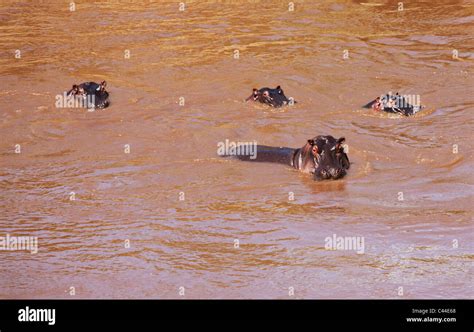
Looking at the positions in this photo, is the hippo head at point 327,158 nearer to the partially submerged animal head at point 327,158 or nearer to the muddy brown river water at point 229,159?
the partially submerged animal head at point 327,158

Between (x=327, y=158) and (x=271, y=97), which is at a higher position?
(x=271, y=97)

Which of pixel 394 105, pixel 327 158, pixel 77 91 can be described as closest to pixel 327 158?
pixel 327 158

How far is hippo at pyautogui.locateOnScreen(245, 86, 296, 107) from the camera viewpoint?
44.5 ft

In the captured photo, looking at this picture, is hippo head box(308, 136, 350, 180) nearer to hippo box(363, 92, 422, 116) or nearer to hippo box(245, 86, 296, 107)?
hippo box(363, 92, 422, 116)

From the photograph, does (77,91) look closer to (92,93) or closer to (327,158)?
(92,93)

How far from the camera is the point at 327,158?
1042 cm

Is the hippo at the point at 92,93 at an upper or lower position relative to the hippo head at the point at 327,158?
upper

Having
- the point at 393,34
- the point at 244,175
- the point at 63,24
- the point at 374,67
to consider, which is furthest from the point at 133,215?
the point at 63,24

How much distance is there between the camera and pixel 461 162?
35.8 feet

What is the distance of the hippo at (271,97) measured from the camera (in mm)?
13555

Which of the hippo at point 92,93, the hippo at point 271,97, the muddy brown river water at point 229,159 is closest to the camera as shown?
the muddy brown river water at point 229,159

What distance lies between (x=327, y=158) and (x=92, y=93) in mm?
4967

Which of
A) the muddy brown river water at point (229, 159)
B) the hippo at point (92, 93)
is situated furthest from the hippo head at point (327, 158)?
the hippo at point (92, 93)

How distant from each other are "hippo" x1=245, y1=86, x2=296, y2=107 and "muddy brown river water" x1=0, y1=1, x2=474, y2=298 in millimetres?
166
